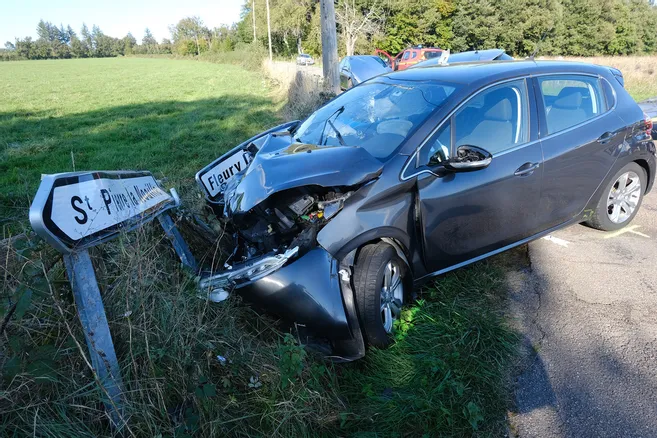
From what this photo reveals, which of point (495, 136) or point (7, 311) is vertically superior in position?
point (495, 136)

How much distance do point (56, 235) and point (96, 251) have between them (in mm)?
723

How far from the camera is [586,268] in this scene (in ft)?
12.4

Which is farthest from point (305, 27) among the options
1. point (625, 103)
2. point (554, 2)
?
point (625, 103)

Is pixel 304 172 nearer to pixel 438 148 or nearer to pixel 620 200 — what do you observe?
pixel 438 148

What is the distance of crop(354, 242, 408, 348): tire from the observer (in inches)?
105

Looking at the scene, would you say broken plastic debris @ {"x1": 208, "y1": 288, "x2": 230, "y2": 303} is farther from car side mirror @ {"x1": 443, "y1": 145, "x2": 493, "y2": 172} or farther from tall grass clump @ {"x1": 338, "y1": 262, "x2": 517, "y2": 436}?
car side mirror @ {"x1": 443, "y1": 145, "x2": 493, "y2": 172}

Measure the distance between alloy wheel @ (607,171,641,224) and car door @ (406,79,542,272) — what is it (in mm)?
1351

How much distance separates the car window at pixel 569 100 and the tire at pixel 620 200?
0.73 m

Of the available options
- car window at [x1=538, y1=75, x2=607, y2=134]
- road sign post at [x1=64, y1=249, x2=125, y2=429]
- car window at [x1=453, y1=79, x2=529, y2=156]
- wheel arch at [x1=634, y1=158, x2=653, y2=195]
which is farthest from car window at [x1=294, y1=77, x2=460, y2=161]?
wheel arch at [x1=634, y1=158, x2=653, y2=195]

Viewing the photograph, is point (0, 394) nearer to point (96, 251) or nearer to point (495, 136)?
point (96, 251)

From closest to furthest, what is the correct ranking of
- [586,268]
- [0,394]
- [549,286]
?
[0,394] < [549,286] < [586,268]

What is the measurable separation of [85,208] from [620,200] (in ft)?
15.4

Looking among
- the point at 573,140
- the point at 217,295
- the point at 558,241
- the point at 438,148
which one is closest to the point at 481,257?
the point at 438,148

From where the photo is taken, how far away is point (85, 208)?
2.02 metres
